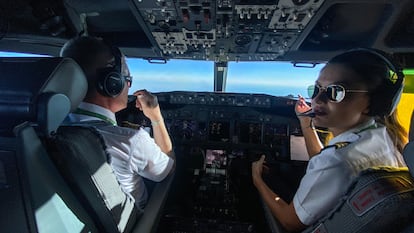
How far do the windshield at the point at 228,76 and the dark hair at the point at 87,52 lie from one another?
178 centimetres

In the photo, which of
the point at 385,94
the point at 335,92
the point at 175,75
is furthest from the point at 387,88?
the point at 175,75

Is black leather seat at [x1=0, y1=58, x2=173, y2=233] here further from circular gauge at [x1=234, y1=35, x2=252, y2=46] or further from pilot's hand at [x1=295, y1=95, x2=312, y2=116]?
pilot's hand at [x1=295, y1=95, x2=312, y2=116]

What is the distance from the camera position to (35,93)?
26.8 inches

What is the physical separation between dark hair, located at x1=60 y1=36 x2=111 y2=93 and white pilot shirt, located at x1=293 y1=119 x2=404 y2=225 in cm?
100

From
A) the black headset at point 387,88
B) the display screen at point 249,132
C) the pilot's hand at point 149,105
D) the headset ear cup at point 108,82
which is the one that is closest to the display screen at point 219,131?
the display screen at point 249,132

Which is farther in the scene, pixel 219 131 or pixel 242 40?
pixel 219 131

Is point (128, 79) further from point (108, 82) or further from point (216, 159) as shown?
point (216, 159)

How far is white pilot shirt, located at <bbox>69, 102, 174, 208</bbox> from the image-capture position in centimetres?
112

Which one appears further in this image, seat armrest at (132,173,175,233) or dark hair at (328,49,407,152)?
seat armrest at (132,173,175,233)

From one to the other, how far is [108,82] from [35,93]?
0.45 metres

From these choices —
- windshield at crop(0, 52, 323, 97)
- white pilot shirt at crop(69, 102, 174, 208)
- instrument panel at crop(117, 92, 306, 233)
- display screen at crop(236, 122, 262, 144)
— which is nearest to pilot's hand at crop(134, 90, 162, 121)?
white pilot shirt at crop(69, 102, 174, 208)

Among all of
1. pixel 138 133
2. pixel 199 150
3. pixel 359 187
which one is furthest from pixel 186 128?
pixel 359 187

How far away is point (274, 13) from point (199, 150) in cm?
132

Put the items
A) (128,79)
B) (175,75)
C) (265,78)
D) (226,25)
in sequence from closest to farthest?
(128,79)
(226,25)
(265,78)
(175,75)
